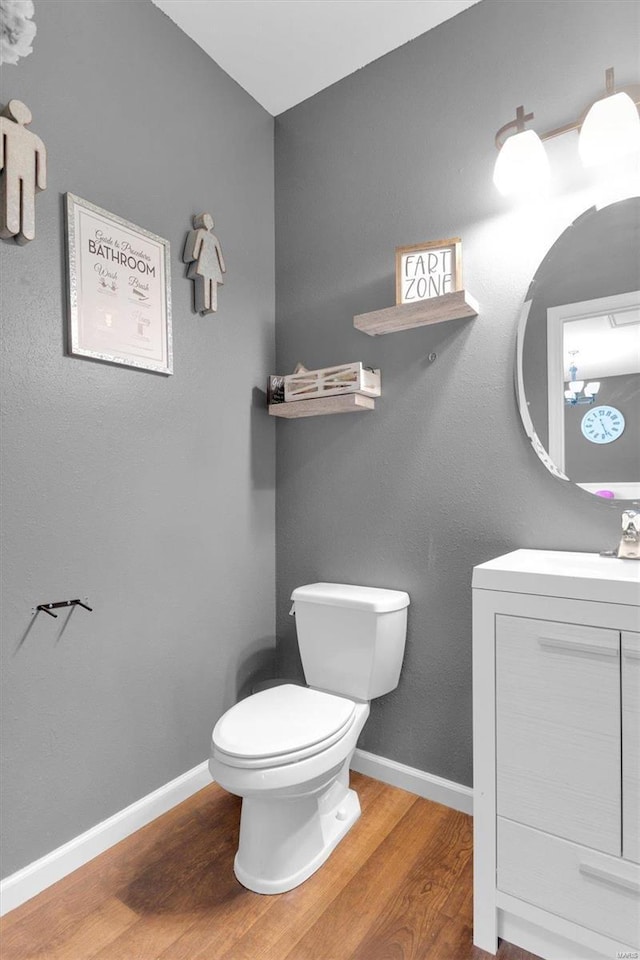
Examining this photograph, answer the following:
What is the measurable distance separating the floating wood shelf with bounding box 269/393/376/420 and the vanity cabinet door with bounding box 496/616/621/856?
0.94 meters

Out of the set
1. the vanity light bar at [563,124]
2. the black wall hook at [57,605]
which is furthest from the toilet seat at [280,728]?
the vanity light bar at [563,124]

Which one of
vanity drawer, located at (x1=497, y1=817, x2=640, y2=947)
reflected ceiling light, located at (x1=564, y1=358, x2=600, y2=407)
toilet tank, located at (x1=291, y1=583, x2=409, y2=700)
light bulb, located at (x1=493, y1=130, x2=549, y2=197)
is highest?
light bulb, located at (x1=493, y1=130, x2=549, y2=197)

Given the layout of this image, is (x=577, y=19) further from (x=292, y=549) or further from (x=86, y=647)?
(x=86, y=647)

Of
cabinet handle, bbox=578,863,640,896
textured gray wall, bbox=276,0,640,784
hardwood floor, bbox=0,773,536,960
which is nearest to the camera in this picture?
cabinet handle, bbox=578,863,640,896

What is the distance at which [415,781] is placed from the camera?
6.06ft

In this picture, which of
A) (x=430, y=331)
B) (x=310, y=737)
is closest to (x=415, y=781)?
(x=310, y=737)

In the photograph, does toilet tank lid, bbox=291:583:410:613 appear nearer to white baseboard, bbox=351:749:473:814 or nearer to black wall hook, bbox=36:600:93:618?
white baseboard, bbox=351:749:473:814

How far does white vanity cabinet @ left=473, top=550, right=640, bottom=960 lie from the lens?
3.56 feet

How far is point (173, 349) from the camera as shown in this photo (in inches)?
70.9

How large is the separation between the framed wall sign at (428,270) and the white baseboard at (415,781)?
163cm

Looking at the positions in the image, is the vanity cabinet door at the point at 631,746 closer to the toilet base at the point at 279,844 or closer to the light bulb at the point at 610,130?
the toilet base at the point at 279,844

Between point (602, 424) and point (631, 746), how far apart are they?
839mm

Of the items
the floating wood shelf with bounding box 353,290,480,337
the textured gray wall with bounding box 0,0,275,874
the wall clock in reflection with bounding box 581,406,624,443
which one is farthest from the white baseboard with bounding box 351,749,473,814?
the floating wood shelf with bounding box 353,290,480,337

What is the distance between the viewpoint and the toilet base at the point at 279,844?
1417mm
